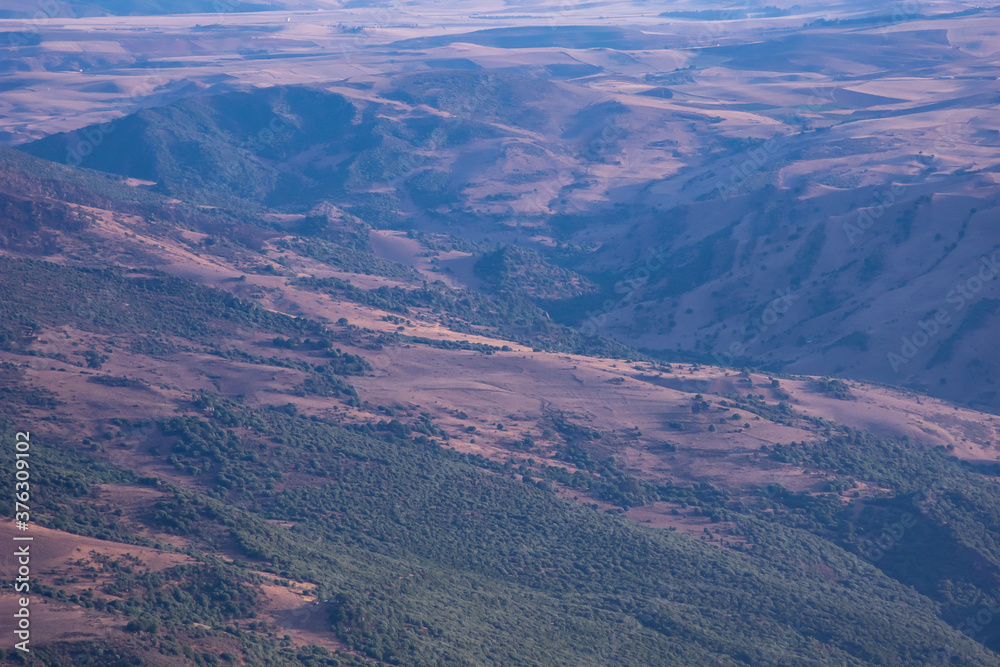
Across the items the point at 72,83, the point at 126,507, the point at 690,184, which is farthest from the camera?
the point at 72,83

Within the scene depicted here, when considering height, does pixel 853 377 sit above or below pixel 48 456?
below

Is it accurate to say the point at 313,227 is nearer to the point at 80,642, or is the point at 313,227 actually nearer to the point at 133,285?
the point at 133,285

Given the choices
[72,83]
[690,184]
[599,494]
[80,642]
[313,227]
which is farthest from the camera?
[72,83]

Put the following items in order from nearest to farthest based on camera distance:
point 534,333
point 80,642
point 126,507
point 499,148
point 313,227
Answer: point 80,642 < point 126,507 < point 534,333 < point 313,227 < point 499,148

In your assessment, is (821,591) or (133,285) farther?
(133,285)

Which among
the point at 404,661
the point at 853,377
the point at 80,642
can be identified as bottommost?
the point at 853,377

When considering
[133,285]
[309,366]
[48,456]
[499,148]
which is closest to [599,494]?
[309,366]

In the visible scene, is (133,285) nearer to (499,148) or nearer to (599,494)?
(599,494)

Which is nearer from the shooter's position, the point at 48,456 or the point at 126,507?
the point at 126,507

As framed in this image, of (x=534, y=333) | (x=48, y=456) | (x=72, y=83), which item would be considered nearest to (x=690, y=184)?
(x=534, y=333)
